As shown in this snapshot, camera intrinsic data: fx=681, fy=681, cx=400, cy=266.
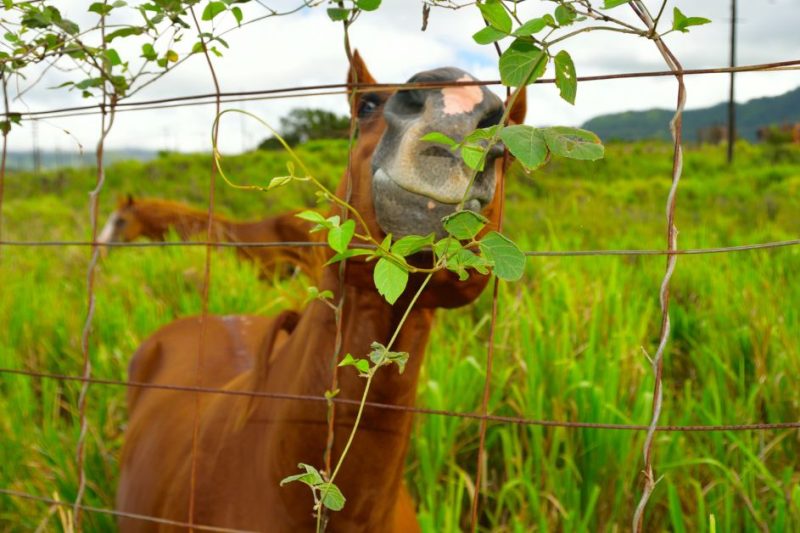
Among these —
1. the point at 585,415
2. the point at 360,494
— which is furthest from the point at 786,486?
the point at 360,494

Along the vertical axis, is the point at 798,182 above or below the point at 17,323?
above

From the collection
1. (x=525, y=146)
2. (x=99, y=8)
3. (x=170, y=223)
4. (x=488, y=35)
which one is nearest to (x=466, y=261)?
(x=525, y=146)

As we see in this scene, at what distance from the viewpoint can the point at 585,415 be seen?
219cm

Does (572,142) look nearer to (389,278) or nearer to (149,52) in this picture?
(389,278)

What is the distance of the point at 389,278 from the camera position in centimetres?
80

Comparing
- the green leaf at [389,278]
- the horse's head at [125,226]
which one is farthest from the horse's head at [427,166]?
the horse's head at [125,226]

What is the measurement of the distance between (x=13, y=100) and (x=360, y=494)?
1.06 m

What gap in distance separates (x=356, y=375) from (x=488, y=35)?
2.36ft

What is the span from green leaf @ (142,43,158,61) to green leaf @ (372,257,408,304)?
776 mm

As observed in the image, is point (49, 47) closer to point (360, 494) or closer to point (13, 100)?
point (13, 100)

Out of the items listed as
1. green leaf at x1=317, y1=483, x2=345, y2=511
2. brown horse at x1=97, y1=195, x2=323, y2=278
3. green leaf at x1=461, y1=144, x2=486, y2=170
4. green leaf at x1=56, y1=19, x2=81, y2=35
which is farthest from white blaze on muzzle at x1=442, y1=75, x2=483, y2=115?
brown horse at x1=97, y1=195, x2=323, y2=278

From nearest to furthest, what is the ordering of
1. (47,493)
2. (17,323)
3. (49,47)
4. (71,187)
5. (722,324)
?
(49,47) < (47,493) < (722,324) < (17,323) < (71,187)

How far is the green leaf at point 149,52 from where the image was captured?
1.30 metres

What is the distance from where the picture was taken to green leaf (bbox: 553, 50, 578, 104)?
0.74m
